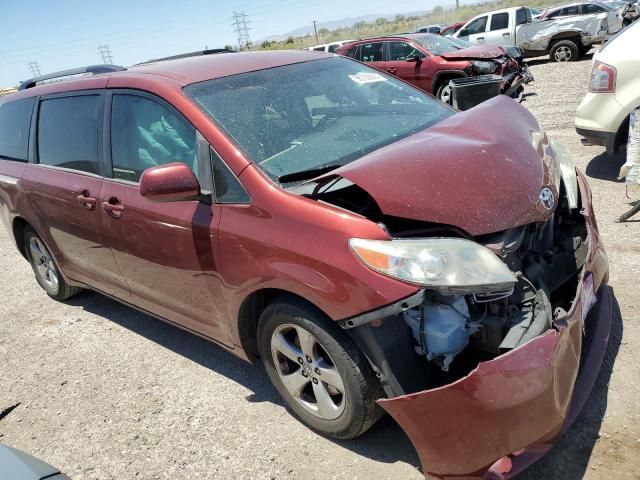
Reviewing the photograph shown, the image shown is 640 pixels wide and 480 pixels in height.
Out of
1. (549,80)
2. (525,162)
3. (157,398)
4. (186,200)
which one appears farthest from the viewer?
(549,80)

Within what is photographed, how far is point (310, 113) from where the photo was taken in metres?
3.06

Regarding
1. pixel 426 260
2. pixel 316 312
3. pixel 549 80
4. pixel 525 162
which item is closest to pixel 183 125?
pixel 316 312

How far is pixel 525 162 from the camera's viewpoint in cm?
249

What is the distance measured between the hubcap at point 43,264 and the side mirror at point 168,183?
8.26ft

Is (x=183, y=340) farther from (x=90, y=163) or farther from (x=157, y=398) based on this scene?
(x=90, y=163)

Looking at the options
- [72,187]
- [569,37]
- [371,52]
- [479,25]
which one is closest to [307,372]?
[72,187]

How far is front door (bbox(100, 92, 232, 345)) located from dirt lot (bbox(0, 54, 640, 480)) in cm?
45

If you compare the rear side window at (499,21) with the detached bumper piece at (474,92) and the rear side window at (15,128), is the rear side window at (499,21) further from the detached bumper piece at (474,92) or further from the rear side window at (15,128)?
the rear side window at (15,128)

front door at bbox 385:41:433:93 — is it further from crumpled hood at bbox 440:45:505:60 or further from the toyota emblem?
the toyota emblem

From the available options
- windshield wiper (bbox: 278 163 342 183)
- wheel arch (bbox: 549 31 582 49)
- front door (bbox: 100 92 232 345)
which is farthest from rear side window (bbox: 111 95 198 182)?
wheel arch (bbox: 549 31 582 49)

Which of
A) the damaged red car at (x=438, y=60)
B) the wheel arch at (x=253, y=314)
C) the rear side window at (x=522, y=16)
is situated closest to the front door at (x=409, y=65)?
the damaged red car at (x=438, y=60)

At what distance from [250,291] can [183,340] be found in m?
1.56

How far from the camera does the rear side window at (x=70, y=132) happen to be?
3.48m

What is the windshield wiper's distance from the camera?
8.32 feet
